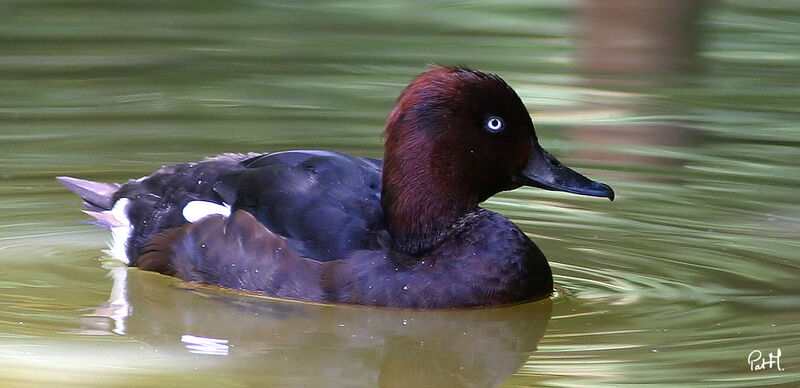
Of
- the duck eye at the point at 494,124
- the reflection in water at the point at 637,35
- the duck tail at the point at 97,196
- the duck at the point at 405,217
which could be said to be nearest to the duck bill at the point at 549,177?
the duck at the point at 405,217

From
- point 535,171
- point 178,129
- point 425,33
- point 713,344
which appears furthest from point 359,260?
point 425,33

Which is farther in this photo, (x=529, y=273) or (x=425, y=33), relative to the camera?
(x=425, y=33)

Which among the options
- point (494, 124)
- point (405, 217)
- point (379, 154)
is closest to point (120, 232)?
point (405, 217)

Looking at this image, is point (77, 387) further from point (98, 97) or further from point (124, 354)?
point (98, 97)

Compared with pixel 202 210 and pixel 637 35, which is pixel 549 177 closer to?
pixel 202 210

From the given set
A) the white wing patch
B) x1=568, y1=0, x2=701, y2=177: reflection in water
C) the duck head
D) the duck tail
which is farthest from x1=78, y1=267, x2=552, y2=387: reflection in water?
x1=568, y1=0, x2=701, y2=177: reflection in water

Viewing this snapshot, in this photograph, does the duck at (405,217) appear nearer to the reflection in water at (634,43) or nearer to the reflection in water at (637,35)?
the reflection in water at (634,43)
